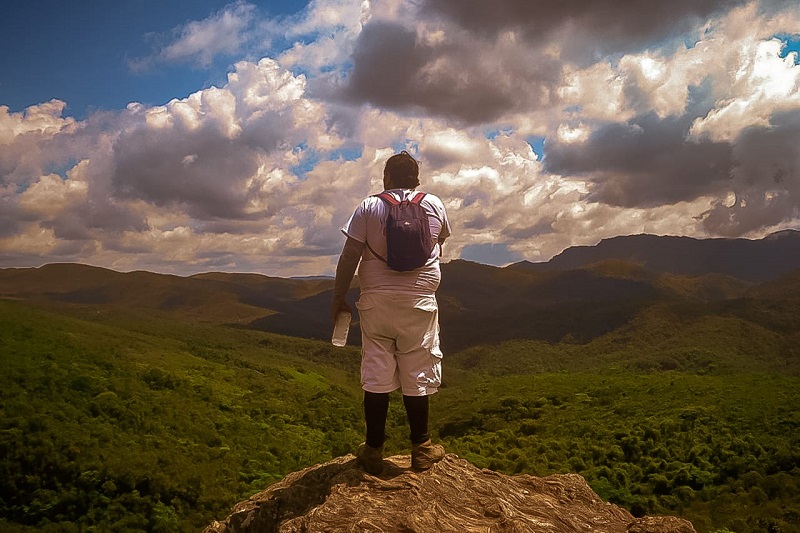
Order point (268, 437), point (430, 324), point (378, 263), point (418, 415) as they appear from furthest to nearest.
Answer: point (268, 437), point (418, 415), point (430, 324), point (378, 263)

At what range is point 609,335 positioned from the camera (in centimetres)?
13488

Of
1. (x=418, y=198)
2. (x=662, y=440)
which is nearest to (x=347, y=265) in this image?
(x=418, y=198)

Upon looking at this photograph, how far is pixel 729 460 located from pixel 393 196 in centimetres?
1125

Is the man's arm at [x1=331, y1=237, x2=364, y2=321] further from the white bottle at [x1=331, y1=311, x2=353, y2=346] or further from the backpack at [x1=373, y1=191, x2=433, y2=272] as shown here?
the backpack at [x1=373, y1=191, x2=433, y2=272]

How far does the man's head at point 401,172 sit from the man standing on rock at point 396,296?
11 cm

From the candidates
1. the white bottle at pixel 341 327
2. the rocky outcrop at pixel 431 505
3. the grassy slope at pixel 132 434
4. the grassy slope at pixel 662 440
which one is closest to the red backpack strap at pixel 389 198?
the white bottle at pixel 341 327

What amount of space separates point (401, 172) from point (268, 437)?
15.3m

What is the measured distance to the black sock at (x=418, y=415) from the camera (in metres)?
5.53

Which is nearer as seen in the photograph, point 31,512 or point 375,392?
point 375,392

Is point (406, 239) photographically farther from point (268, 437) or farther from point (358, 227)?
point (268, 437)

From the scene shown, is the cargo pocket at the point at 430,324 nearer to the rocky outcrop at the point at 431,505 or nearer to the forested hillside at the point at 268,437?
the rocky outcrop at the point at 431,505

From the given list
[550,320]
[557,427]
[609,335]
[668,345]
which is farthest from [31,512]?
[550,320]

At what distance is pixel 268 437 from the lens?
735 inches

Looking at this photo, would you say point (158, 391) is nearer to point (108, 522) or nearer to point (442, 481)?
point (108, 522)
